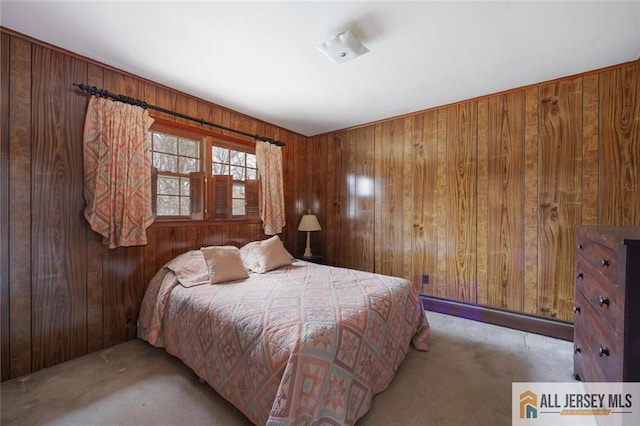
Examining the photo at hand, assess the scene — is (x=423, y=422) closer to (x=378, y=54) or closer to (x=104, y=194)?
(x=378, y=54)

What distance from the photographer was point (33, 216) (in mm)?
1888

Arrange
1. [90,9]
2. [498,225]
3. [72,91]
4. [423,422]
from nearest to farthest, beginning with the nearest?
[423,422] → [90,9] → [72,91] → [498,225]

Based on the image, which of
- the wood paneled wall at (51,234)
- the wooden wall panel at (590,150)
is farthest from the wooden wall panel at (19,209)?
the wooden wall panel at (590,150)

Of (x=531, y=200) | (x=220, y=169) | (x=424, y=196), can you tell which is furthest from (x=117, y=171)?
(x=531, y=200)

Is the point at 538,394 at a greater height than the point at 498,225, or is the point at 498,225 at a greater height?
the point at 498,225

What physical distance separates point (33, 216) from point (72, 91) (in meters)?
1.03

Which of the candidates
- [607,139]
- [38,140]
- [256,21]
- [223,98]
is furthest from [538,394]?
[38,140]

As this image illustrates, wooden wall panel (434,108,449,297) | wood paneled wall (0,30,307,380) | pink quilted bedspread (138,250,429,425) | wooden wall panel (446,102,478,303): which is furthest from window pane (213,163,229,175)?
wooden wall panel (446,102,478,303)

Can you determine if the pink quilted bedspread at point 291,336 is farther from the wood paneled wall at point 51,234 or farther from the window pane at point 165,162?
the window pane at point 165,162

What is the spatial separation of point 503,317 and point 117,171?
4.02 m

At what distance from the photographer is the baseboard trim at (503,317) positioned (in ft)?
8.01

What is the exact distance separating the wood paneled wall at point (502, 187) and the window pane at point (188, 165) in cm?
219

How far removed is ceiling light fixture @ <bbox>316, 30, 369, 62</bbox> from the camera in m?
1.82
